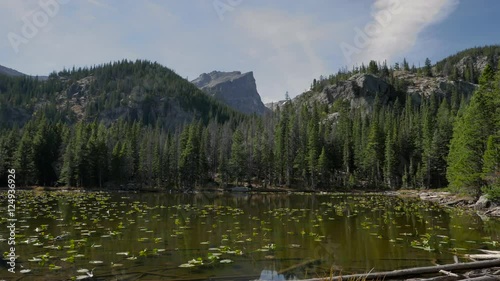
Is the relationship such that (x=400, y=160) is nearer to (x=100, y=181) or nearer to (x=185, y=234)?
(x=100, y=181)

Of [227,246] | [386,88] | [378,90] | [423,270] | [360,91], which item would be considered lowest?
[227,246]

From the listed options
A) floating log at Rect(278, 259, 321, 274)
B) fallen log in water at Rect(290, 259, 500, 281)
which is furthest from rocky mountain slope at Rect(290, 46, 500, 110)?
fallen log in water at Rect(290, 259, 500, 281)

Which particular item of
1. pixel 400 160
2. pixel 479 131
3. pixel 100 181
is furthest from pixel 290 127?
pixel 479 131

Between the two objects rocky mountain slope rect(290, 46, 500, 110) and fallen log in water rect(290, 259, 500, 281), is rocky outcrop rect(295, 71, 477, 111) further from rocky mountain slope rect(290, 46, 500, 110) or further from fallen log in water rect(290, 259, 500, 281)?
fallen log in water rect(290, 259, 500, 281)

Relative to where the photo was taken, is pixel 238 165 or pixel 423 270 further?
pixel 238 165

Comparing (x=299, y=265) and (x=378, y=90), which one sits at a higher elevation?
(x=378, y=90)

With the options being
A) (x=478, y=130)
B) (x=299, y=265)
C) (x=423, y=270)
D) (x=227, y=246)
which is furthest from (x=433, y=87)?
(x=423, y=270)

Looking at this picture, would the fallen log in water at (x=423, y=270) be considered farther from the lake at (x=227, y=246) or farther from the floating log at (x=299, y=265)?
the floating log at (x=299, y=265)

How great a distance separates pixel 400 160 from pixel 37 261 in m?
88.2

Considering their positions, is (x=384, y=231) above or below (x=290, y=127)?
below

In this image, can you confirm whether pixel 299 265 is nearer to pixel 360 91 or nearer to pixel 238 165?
pixel 238 165

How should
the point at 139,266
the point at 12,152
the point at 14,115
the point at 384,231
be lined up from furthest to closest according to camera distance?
1. the point at 14,115
2. the point at 12,152
3. the point at 384,231
4. the point at 139,266

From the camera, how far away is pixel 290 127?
99.2 metres

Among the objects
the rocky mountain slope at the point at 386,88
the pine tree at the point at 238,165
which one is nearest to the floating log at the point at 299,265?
the pine tree at the point at 238,165
